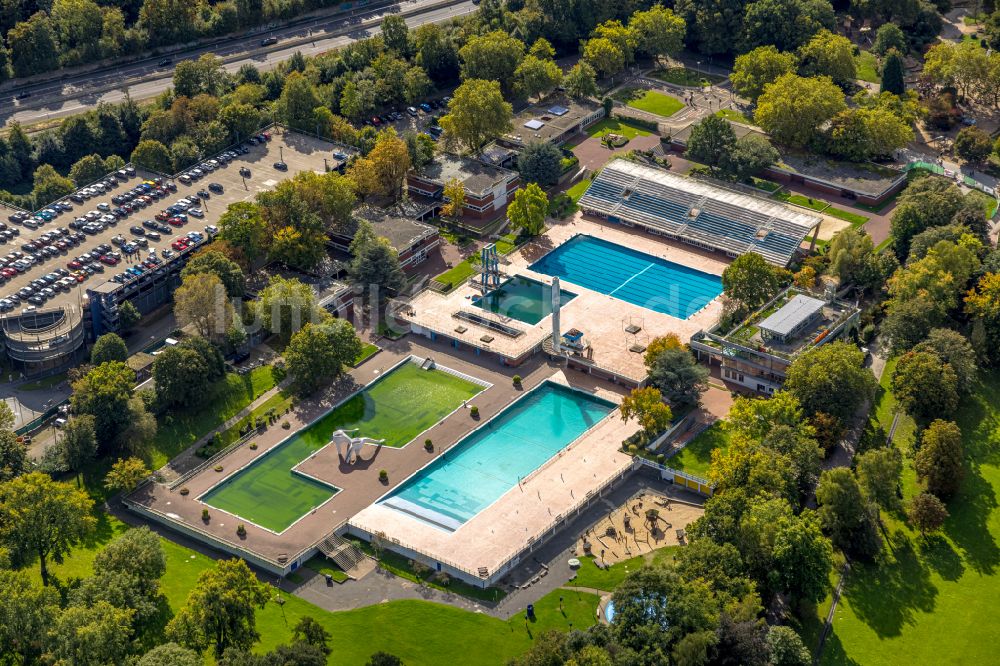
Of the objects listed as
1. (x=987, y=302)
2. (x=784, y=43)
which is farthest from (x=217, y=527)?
(x=784, y=43)

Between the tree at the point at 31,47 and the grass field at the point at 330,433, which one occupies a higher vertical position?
the tree at the point at 31,47

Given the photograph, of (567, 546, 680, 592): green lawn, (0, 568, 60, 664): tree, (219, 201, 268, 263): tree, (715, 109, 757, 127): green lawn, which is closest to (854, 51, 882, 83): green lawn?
(715, 109, 757, 127): green lawn

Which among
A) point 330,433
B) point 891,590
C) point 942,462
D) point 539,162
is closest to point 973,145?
point 539,162

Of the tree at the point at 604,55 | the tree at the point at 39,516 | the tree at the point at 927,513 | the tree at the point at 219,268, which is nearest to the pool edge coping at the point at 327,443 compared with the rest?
the tree at the point at 39,516

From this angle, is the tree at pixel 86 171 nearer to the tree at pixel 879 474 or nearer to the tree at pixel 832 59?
the tree at pixel 832 59

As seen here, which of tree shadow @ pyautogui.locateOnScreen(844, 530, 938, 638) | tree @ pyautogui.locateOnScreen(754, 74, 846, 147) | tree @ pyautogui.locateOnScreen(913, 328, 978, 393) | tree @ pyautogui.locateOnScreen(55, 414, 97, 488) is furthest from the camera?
tree @ pyautogui.locateOnScreen(754, 74, 846, 147)

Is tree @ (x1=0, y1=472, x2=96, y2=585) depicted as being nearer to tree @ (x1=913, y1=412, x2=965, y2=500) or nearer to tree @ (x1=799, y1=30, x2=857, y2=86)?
tree @ (x1=913, y1=412, x2=965, y2=500)
